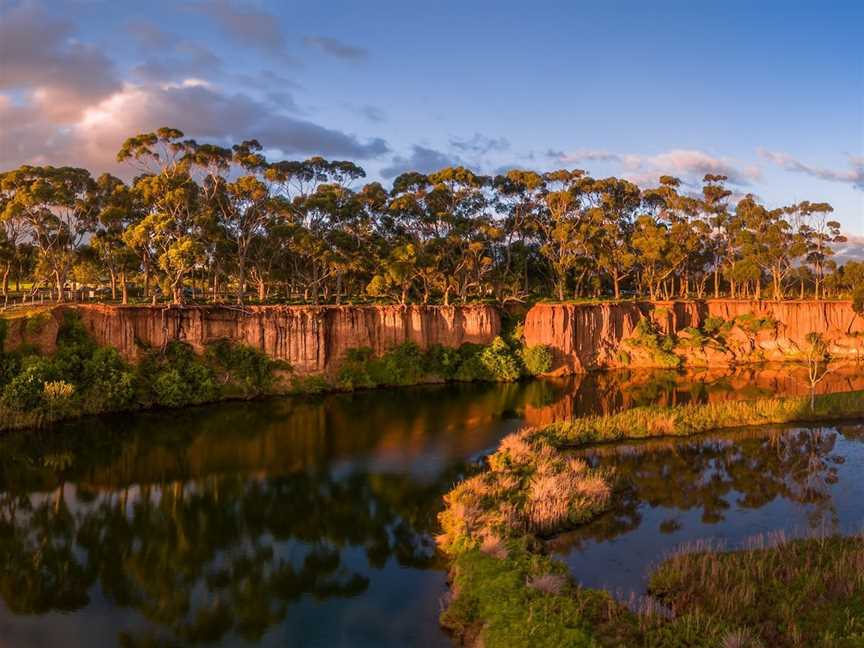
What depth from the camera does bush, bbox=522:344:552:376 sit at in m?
58.9

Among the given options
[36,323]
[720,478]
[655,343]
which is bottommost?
[720,478]

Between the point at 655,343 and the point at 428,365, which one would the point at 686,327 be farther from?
the point at 428,365

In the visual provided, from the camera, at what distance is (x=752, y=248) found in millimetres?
71750

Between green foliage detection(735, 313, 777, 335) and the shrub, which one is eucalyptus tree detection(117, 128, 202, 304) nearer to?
the shrub

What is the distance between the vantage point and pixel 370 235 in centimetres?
6625

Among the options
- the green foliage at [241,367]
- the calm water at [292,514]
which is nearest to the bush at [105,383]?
the calm water at [292,514]

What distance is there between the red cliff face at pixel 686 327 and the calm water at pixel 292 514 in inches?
721

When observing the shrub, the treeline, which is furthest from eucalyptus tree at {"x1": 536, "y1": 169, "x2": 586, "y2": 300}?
the shrub

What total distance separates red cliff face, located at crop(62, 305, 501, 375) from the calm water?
6834 millimetres

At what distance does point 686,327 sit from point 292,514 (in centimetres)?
5087

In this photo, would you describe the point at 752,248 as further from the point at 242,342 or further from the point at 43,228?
the point at 43,228

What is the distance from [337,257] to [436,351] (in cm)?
1196

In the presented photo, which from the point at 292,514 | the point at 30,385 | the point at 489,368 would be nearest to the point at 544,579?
the point at 292,514

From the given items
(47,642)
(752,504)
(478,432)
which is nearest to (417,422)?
(478,432)
